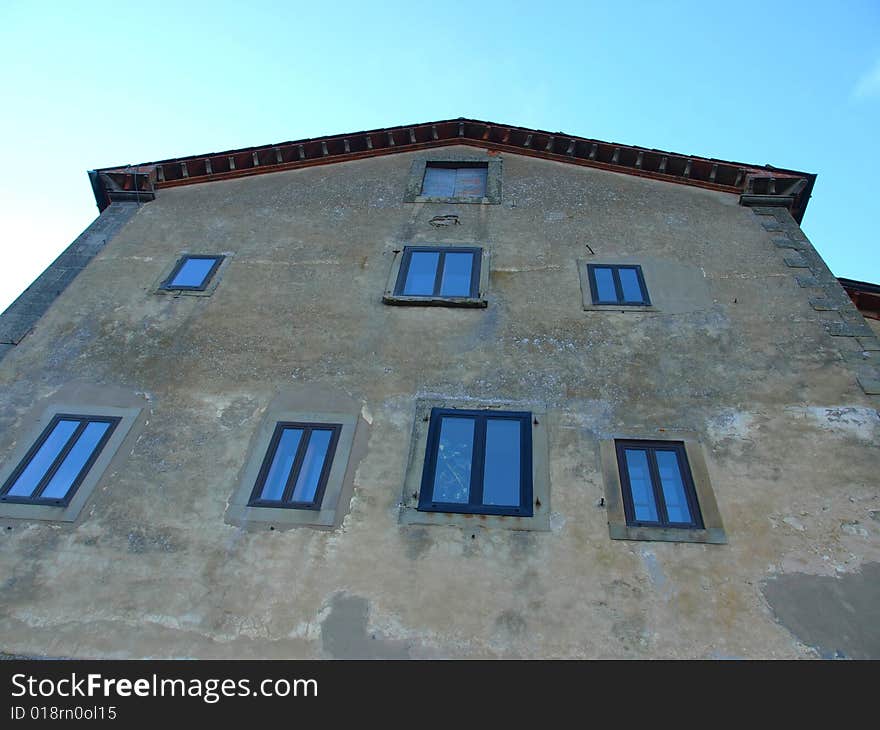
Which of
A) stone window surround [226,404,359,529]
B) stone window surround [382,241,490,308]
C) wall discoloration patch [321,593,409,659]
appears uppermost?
stone window surround [382,241,490,308]

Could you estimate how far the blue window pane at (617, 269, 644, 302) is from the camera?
11453 mm

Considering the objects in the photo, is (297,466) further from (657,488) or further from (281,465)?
(657,488)

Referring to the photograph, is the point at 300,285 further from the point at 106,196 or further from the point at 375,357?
the point at 106,196

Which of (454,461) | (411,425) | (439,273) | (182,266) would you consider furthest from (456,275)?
(182,266)

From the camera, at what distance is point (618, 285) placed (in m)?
11.7

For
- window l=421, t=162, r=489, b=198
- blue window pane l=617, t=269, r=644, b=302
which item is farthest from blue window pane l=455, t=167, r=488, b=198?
blue window pane l=617, t=269, r=644, b=302

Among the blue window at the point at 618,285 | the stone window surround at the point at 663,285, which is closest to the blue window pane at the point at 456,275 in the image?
the stone window surround at the point at 663,285

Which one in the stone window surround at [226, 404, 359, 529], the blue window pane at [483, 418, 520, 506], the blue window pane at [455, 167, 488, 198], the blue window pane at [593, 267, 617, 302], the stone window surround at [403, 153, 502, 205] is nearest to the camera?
the stone window surround at [226, 404, 359, 529]

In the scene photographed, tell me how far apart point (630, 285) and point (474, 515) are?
509 centimetres

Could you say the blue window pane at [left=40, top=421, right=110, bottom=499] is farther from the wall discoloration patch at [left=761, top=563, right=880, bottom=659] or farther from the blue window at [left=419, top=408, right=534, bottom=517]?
the wall discoloration patch at [left=761, top=563, right=880, bottom=659]

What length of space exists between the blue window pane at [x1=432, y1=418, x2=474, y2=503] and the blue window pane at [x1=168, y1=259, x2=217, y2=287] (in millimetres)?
5257

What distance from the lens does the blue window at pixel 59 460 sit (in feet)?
29.1

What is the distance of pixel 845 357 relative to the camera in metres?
10.1

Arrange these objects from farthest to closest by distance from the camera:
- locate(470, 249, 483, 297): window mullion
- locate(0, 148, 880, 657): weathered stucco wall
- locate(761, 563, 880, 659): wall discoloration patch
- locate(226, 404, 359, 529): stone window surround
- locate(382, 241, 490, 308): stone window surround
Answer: locate(470, 249, 483, 297): window mullion
locate(382, 241, 490, 308): stone window surround
locate(226, 404, 359, 529): stone window surround
locate(0, 148, 880, 657): weathered stucco wall
locate(761, 563, 880, 659): wall discoloration patch
